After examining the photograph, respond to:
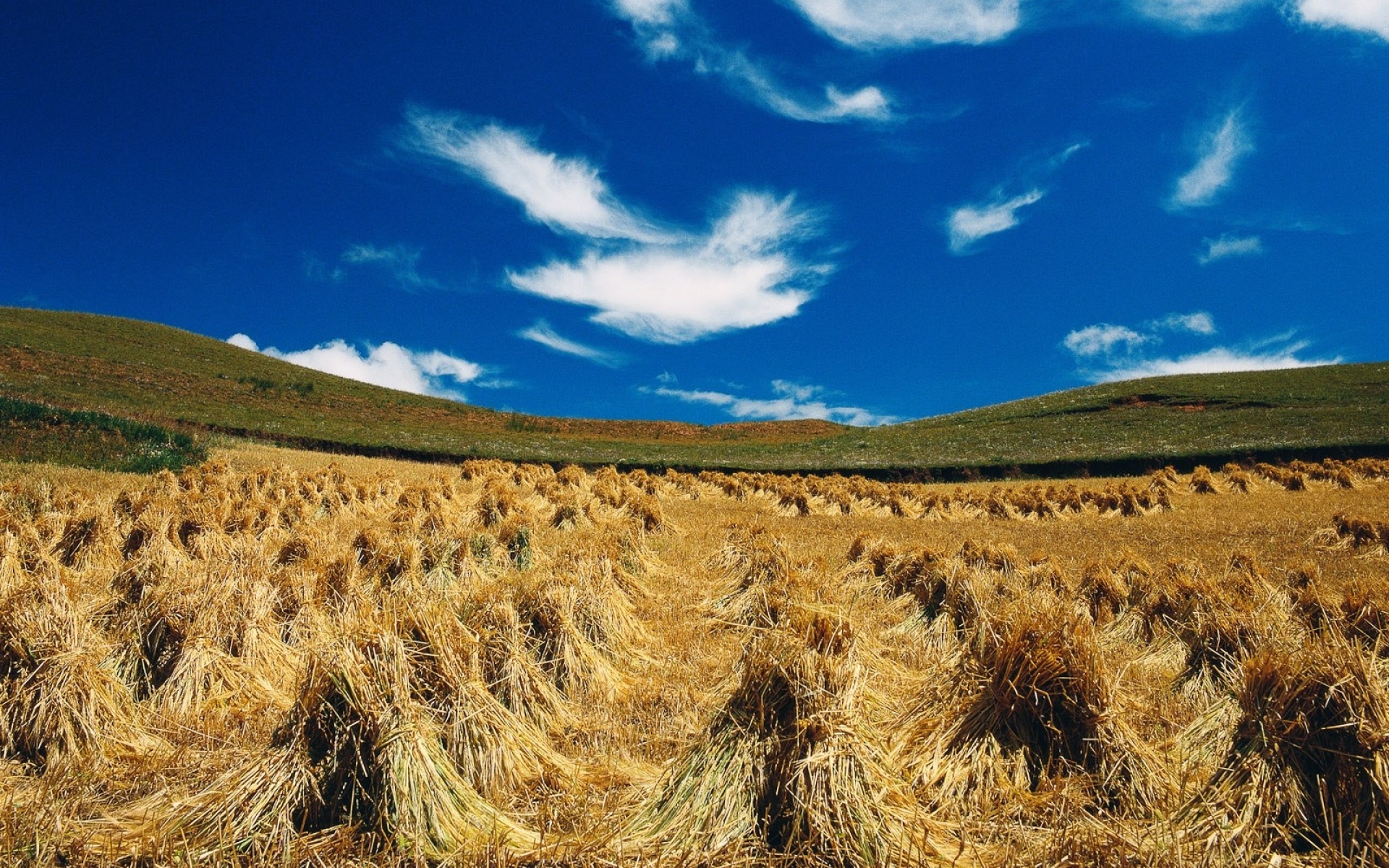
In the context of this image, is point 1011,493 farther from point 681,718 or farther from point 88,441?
point 88,441

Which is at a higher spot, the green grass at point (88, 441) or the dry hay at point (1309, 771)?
the green grass at point (88, 441)

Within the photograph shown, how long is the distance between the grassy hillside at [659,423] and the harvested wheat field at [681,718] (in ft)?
110

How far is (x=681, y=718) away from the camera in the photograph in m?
5.75

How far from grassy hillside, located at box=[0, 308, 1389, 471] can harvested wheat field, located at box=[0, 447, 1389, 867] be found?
3360 cm

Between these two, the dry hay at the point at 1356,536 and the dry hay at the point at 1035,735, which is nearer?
the dry hay at the point at 1035,735

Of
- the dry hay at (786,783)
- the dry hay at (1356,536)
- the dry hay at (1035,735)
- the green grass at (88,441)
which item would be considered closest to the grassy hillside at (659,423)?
the green grass at (88,441)

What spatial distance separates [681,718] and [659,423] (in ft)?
258

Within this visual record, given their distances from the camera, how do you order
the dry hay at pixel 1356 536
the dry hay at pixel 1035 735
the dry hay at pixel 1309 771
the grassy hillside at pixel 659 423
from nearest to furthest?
1. the dry hay at pixel 1309 771
2. the dry hay at pixel 1035 735
3. the dry hay at pixel 1356 536
4. the grassy hillside at pixel 659 423

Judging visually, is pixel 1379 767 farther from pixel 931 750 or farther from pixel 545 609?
pixel 545 609

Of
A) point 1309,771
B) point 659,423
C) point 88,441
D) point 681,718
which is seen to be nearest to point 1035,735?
point 1309,771

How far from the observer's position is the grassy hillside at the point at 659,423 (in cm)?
4222

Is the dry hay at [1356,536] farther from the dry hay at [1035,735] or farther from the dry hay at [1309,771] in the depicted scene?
the dry hay at [1035,735]

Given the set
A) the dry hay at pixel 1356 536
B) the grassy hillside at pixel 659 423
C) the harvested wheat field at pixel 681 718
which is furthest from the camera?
the grassy hillside at pixel 659 423

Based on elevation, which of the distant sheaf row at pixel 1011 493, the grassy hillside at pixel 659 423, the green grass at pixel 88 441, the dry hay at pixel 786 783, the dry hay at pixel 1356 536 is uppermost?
the grassy hillside at pixel 659 423
